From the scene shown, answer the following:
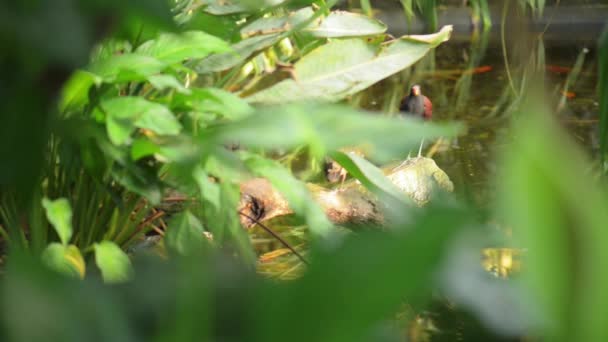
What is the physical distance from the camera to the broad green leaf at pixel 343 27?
1.57 m

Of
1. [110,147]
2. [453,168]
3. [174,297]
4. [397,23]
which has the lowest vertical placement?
[397,23]

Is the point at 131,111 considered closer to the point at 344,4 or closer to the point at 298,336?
the point at 298,336

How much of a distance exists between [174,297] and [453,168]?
90.4 inches

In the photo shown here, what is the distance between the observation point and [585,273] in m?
0.15

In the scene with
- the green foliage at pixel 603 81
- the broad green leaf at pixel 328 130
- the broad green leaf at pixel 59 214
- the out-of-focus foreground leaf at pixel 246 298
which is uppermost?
the broad green leaf at pixel 328 130

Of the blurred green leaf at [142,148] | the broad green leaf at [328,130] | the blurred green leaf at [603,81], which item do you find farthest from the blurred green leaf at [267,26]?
the broad green leaf at [328,130]

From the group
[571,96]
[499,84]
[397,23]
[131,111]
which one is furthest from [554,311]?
[397,23]

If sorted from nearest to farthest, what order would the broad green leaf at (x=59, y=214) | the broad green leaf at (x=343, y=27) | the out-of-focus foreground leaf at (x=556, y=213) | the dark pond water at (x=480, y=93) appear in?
the out-of-focus foreground leaf at (x=556, y=213), the broad green leaf at (x=59, y=214), the broad green leaf at (x=343, y=27), the dark pond water at (x=480, y=93)

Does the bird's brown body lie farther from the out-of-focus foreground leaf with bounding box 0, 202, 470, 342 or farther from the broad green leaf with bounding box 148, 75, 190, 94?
the out-of-focus foreground leaf with bounding box 0, 202, 470, 342

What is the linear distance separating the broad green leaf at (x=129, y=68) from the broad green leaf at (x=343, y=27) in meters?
0.47

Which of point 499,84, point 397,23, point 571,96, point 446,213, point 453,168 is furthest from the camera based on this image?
point 397,23

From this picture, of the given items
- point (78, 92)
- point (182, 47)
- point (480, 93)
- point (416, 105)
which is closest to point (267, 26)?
point (182, 47)

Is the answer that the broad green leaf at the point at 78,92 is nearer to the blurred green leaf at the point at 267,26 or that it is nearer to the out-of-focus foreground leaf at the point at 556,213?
the blurred green leaf at the point at 267,26

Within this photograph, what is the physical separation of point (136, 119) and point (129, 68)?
0.10m
